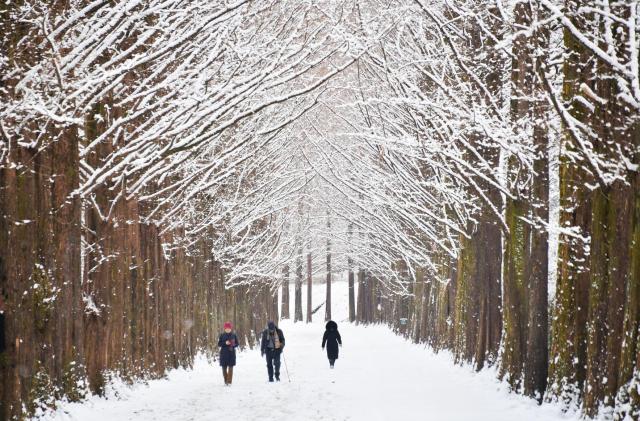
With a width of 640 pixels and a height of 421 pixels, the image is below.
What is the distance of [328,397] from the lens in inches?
Answer: 631

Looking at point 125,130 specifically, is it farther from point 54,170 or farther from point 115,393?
point 115,393

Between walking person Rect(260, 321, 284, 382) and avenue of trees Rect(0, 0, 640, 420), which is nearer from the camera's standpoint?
avenue of trees Rect(0, 0, 640, 420)

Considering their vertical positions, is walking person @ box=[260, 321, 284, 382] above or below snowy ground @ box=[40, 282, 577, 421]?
above

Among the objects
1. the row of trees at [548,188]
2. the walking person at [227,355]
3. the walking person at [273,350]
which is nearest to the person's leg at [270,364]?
the walking person at [273,350]

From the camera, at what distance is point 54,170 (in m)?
12.5

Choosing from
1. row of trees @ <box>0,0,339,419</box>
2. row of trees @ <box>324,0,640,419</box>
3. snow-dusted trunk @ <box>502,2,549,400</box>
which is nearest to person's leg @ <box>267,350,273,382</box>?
row of trees @ <box>0,0,339,419</box>

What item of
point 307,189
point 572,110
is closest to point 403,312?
point 307,189

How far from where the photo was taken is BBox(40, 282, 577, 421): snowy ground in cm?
1288

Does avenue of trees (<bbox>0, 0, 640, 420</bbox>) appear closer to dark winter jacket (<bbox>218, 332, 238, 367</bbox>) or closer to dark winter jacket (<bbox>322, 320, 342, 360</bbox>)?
dark winter jacket (<bbox>218, 332, 238, 367</bbox>)

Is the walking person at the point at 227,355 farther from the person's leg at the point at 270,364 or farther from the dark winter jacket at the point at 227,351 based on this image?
the person's leg at the point at 270,364

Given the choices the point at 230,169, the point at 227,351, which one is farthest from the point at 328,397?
the point at 230,169

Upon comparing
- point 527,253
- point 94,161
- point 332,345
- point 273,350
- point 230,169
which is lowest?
point 332,345

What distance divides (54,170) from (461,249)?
13.0 m

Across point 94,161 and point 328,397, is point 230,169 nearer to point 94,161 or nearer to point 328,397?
point 94,161
